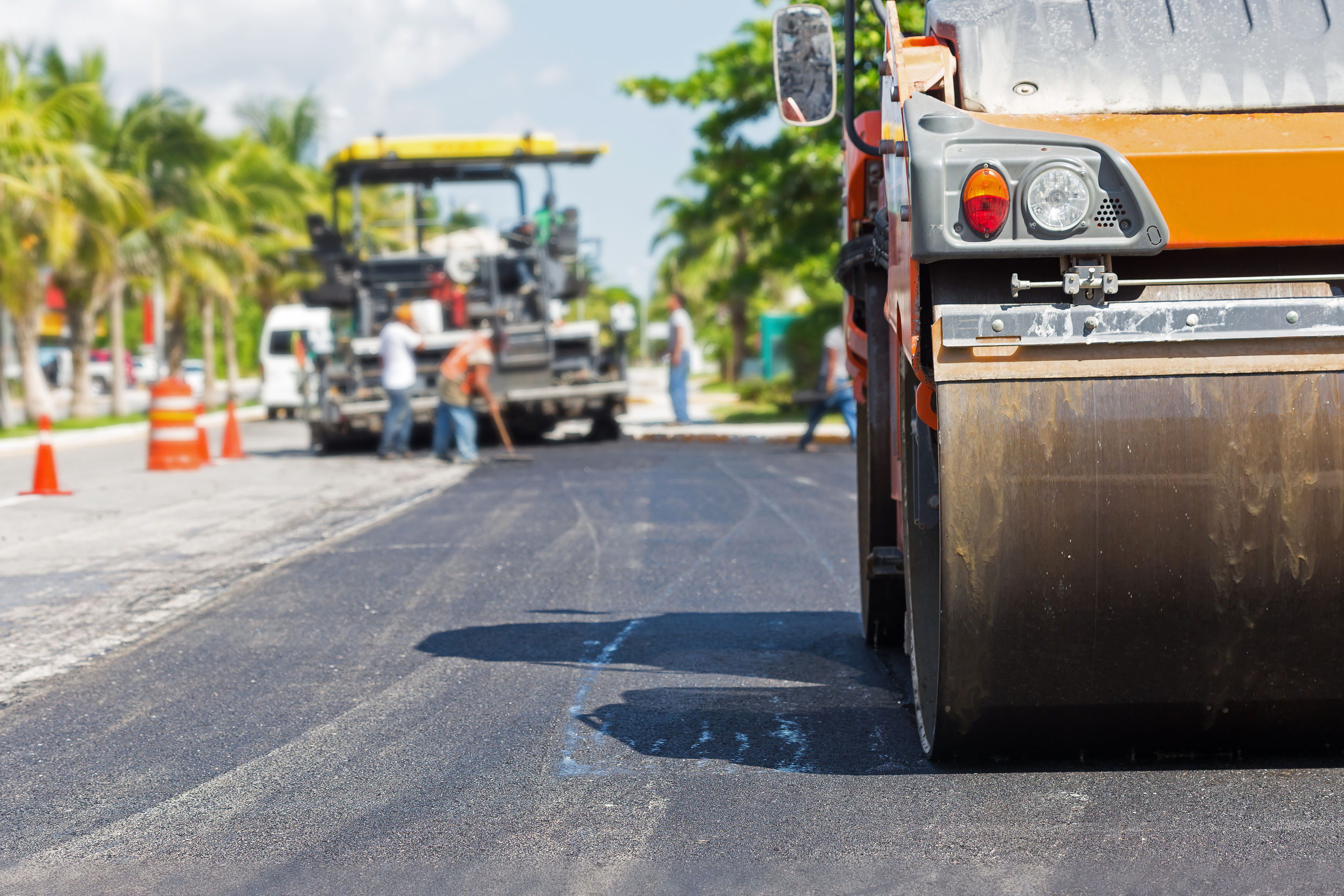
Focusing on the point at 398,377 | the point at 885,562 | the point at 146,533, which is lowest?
the point at 146,533

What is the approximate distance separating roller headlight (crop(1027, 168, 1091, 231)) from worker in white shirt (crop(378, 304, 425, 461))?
44.1 feet

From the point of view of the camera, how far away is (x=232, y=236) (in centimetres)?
3538

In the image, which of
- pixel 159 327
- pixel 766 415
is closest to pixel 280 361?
pixel 159 327

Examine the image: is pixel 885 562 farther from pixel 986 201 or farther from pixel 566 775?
pixel 986 201

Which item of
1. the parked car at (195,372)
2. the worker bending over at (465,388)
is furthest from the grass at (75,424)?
the parked car at (195,372)

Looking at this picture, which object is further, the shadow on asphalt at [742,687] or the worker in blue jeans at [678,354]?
the worker in blue jeans at [678,354]

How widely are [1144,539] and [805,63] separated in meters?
2.22

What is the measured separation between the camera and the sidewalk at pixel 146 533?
6.96m

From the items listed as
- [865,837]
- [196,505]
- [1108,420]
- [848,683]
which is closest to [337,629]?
[848,683]

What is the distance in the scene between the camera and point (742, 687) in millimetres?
5379

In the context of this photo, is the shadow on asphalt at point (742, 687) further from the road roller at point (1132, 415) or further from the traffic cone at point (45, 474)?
the traffic cone at point (45, 474)

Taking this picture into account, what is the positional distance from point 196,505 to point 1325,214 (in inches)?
406

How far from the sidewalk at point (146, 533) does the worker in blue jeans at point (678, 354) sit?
18.7 ft

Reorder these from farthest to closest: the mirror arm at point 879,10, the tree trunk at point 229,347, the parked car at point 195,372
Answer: the parked car at point 195,372, the tree trunk at point 229,347, the mirror arm at point 879,10
